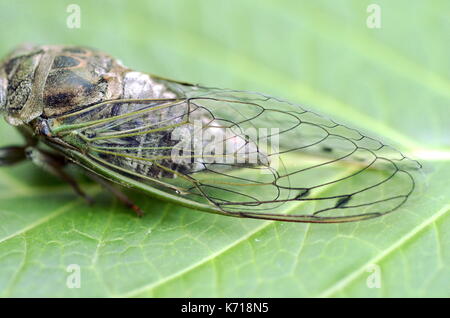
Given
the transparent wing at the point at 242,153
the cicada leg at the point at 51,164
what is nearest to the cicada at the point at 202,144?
the transparent wing at the point at 242,153

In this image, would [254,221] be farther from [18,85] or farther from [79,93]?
[18,85]

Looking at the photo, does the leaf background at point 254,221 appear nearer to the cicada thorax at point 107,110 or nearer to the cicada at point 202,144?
the cicada at point 202,144

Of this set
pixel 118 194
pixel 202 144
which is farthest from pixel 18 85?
pixel 202 144

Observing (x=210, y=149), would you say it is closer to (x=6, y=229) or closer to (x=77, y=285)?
(x=77, y=285)

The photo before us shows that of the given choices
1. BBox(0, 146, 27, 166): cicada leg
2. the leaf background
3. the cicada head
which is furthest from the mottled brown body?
the leaf background

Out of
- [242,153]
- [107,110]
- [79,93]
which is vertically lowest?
[242,153]

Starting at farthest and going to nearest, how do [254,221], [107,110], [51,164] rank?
[51,164] → [107,110] → [254,221]
